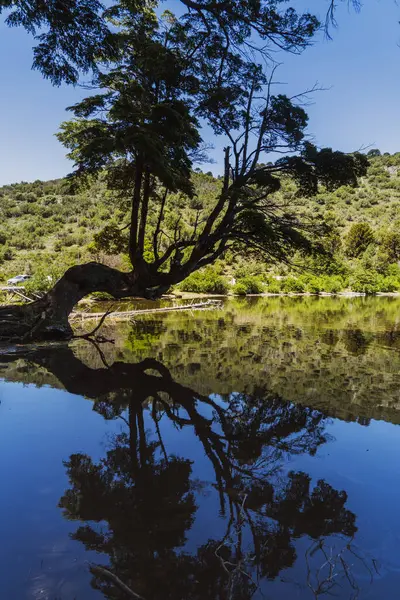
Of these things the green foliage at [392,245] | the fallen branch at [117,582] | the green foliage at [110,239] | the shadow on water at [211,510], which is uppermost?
the green foliage at [392,245]

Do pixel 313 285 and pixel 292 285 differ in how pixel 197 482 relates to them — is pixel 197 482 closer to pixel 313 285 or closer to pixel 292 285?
pixel 292 285

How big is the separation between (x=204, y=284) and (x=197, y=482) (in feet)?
95.8

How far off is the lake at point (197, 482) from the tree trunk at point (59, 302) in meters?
2.40

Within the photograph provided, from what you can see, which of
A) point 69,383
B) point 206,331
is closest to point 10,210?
point 206,331

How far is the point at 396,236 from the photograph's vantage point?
43906 millimetres

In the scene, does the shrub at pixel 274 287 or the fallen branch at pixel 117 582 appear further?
the shrub at pixel 274 287

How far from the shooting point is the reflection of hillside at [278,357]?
683cm

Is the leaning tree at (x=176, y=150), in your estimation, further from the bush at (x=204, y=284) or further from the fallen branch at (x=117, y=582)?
the bush at (x=204, y=284)

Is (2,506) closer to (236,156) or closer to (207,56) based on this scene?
(236,156)

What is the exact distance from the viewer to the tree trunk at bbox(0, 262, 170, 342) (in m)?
10.4

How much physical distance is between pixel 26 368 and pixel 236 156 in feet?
26.1

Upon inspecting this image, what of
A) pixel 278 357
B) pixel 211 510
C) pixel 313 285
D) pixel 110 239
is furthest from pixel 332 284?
pixel 211 510

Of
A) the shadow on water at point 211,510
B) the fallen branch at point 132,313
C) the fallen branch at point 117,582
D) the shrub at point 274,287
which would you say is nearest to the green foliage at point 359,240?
the shrub at point 274,287

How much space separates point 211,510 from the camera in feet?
10.6
